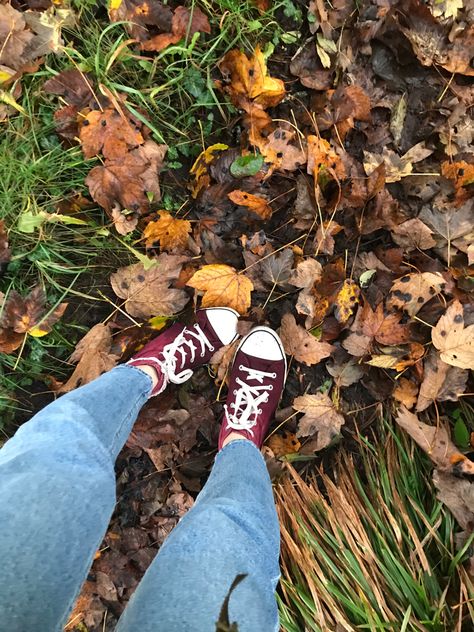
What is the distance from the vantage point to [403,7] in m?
1.54

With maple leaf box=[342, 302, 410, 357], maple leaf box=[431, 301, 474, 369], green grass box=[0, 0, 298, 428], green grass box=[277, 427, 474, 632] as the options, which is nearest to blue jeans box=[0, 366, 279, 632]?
green grass box=[277, 427, 474, 632]

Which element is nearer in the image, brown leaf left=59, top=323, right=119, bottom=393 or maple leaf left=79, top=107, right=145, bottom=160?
maple leaf left=79, top=107, right=145, bottom=160

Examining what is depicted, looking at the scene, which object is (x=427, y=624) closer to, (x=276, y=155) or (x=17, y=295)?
(x=276, y=155)

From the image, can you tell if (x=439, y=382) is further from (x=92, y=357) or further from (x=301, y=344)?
(x=92, y=357)

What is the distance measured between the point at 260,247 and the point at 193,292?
0.95ft

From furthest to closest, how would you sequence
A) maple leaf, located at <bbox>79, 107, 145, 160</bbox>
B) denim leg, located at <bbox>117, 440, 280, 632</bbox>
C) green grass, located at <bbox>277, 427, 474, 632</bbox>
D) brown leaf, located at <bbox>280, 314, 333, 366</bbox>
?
brown leaf, located at <bbox>280, 314, 333, 366</bbox> < maple leaf, located at <bbox>79, 107, 145, 160</bbox> < green grass, located at <bbox>277, 427, 474, 632</bbox> < denim leg, located at <bbox>117, 440, 280, 632</bbox>

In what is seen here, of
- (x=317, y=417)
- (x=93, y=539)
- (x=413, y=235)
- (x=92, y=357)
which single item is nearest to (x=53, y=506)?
(x=93, y=539)

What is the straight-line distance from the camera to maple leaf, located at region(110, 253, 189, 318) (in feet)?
5.34

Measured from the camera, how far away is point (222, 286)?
1632mm

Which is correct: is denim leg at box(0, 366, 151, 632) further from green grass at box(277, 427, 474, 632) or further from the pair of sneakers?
green grass at box(277, 427, 474, 632)

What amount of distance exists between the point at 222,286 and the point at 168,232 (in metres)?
0.27

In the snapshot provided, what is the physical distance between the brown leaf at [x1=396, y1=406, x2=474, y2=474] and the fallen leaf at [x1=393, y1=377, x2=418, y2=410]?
38 millimetres

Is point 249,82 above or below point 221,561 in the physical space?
above

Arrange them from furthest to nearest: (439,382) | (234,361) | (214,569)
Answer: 1. (234,361)
2. (439,382)
3. (214,569)
